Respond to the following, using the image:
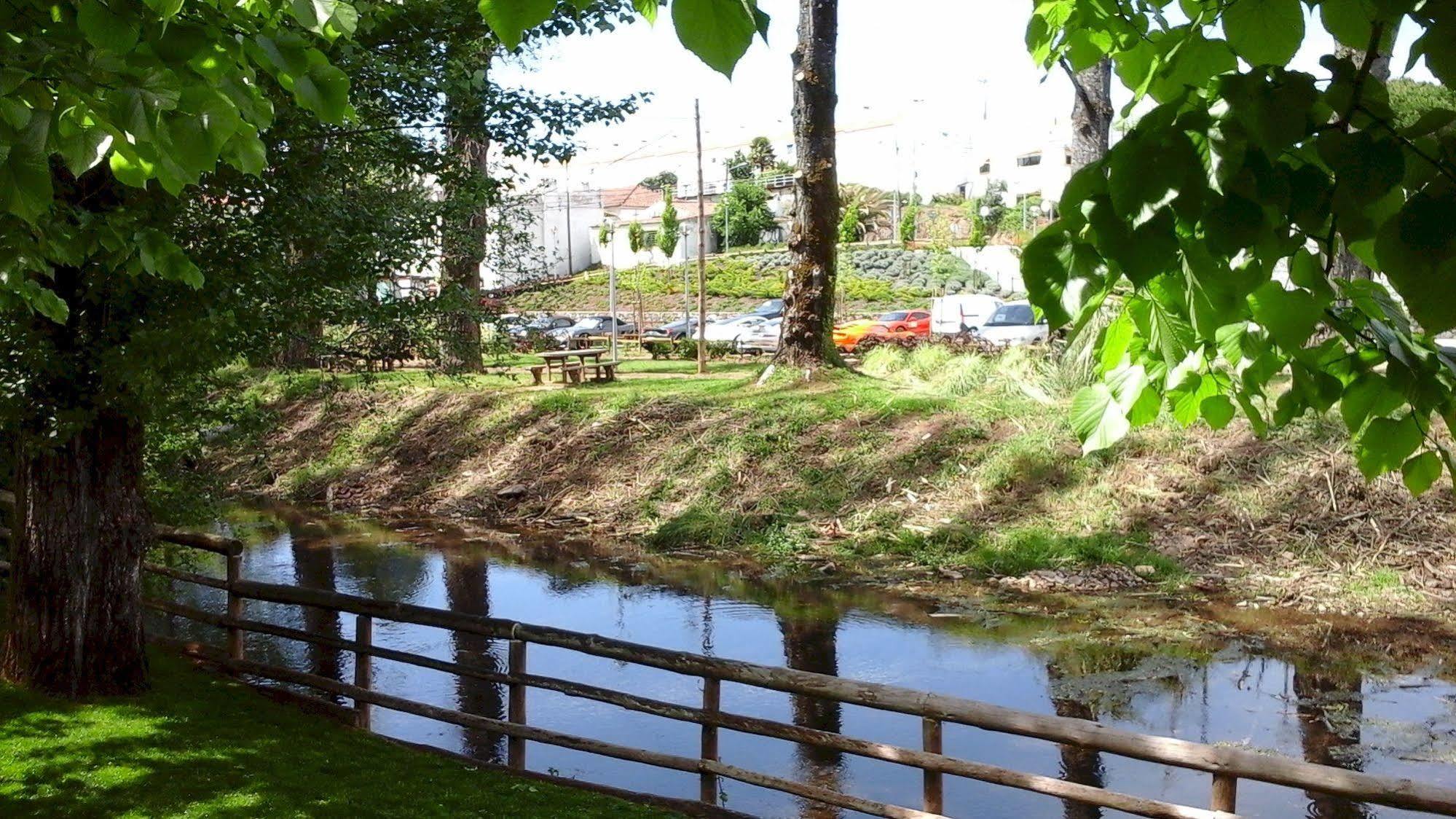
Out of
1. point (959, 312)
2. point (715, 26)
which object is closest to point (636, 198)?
point (959, 312)

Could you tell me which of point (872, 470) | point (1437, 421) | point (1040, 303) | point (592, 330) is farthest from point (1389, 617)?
point (592, 330)

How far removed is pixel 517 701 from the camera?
7598mm

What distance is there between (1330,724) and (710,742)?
4438 millimetres

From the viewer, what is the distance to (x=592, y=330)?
40.4 m

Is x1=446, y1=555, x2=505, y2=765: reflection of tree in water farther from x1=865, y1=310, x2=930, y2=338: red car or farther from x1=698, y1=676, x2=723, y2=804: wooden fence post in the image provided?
x1=865, y1=310, x2=930, y2=338: red car

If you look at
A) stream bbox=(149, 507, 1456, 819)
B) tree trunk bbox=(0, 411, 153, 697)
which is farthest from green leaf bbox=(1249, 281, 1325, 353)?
tree trunk bbox=(0, 411, 153, 697)

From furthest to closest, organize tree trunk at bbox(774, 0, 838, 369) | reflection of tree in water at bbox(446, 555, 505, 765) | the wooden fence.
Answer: tree trunk at bbox(774, 0, 838, 369), reflection of tree in water at bbox(446, 555, 505, 765), the wooden fence

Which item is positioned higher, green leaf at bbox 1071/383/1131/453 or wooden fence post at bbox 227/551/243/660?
green leaf at bbox 1071/383/1131/453

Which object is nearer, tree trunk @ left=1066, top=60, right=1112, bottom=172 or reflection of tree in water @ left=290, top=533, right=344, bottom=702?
reflection of tree in water @ left=290, top=533, right=344, bottom=702

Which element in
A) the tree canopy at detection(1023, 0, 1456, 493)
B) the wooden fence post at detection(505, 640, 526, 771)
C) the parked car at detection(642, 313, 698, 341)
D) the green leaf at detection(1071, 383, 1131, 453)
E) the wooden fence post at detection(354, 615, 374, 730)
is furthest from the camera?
the parked car at detection(642, 313, 698, 341)

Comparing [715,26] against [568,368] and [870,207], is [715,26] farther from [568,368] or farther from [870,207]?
[870,207]

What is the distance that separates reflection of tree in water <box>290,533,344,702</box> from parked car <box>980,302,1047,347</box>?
18.6m

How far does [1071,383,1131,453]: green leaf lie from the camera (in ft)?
7.61

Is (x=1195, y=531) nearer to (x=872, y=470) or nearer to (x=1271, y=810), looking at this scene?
(x=872, y=470)
